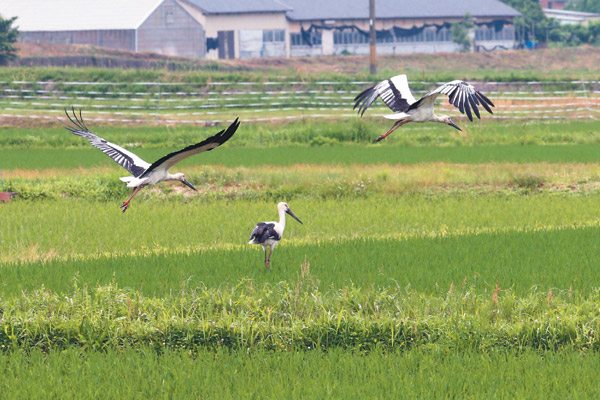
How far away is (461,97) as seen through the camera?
23.9 ft

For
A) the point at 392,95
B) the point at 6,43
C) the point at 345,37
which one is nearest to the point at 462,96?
the point at 392,95

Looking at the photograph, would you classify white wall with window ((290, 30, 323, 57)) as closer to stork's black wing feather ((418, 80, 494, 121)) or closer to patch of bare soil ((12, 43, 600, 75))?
patch of bare soil ((12, 43, 600, 75))

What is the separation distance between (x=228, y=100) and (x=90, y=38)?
22.7m

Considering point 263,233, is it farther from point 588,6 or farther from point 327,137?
point 588,6

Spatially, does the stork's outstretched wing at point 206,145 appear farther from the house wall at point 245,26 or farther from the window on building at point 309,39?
the window on building at point 309,39

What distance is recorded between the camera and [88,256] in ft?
39.3

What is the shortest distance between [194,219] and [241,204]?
1.76 m

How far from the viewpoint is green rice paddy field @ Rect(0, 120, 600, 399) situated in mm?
7266

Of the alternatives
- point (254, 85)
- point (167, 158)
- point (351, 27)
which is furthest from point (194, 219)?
point (351, 27)

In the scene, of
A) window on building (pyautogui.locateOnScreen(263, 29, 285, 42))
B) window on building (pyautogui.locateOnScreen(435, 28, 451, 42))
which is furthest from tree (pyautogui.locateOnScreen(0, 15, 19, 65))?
window on building (pyautogui.locateOnScreen(435, 28, 451, 42))

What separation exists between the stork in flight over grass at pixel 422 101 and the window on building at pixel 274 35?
5350 cm

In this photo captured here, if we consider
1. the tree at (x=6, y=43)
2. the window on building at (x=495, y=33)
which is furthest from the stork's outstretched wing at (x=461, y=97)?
the window on building at (x=495, y=33)

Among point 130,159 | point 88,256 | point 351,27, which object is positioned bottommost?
point 88,256

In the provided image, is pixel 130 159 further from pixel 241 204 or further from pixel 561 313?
pixel 241 204
